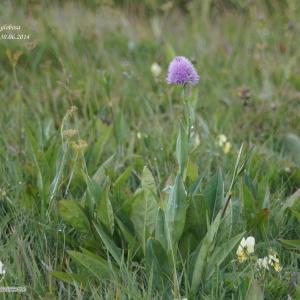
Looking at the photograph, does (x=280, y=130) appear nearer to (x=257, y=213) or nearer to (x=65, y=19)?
(x=257, y=213)

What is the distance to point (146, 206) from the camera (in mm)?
1934

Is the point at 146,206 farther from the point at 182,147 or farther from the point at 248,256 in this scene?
the point at 248,256

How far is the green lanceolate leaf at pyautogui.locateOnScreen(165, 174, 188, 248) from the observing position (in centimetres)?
178

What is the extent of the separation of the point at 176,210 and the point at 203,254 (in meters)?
0.13

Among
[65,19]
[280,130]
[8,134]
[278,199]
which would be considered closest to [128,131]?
[8,134]

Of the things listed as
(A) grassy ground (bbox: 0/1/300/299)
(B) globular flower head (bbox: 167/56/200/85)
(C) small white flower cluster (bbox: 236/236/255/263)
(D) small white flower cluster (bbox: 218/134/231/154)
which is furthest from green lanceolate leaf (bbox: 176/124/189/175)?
(D) small white flower cluster (bbox: 218/134/231/154)

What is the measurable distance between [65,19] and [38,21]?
0.70 ft

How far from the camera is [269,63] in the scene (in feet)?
12.3

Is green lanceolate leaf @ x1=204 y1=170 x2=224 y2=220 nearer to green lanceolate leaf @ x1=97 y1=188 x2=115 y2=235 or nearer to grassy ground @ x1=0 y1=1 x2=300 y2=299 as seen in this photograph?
grassy ground @ x1=0 y1=1 x2=300 y2=299

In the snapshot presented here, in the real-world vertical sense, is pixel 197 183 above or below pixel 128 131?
above

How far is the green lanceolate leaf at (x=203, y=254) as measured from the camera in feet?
5.69

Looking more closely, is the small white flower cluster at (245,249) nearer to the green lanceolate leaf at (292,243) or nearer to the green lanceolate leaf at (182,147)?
the green lanceolate leaf at (292,243)

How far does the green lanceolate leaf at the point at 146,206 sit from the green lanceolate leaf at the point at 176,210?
0.39 ft

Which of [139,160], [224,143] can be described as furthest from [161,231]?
[224,143]
